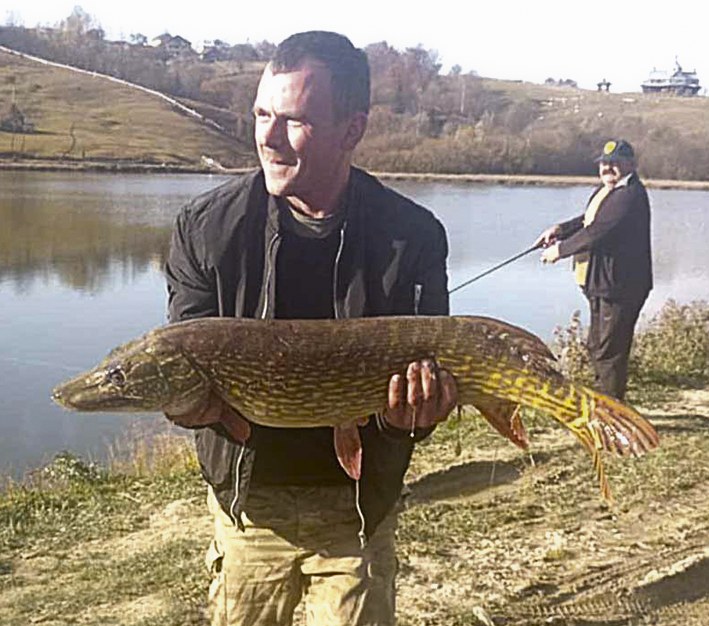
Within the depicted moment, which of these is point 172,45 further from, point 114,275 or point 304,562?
point 304,562

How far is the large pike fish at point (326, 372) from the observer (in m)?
2.31

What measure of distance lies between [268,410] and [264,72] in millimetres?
827

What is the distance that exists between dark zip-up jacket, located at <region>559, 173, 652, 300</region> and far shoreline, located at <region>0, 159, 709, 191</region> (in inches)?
937

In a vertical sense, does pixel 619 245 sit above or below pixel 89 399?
below

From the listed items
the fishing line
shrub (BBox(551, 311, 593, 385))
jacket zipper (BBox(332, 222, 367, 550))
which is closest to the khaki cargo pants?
jacket zipper (BBox(332, 222, 367, 550))

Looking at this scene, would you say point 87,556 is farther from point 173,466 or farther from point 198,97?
point 198,97

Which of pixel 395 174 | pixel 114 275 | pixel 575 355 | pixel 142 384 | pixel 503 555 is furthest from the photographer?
pixel 395 174

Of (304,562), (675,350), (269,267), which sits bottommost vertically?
(675,350)

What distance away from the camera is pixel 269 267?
2410 millimetres

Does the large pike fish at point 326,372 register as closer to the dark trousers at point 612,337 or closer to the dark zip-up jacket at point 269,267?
the dark zip-up jacket at point 269,267

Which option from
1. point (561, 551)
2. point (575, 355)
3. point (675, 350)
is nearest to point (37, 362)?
point (575, 355)

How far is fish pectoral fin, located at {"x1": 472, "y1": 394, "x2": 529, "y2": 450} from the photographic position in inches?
97.7

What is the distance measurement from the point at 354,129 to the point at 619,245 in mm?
5061

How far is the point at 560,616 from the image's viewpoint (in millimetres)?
4297
